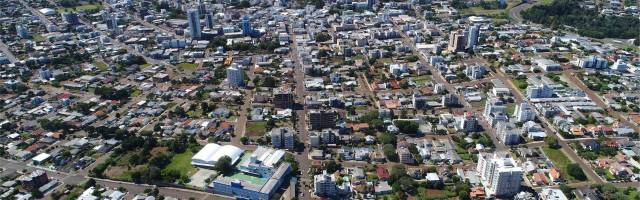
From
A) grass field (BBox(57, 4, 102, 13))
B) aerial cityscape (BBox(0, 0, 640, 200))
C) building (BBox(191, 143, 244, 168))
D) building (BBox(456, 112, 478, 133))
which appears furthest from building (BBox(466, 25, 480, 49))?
grass field (BBox(57, 4, 102, 13))

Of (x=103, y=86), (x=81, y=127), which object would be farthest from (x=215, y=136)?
(x=103, y=86)

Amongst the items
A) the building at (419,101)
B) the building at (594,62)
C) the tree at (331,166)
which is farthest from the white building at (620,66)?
the tree at (331,166)

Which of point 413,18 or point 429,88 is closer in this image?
point 429,88

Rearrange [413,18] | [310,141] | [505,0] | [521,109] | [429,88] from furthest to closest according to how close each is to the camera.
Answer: [505,0], [413,18], [429,88], [521,109], [310,141]

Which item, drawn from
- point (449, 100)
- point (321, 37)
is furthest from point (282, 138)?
point (321, 37)

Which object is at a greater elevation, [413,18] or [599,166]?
[413,18]

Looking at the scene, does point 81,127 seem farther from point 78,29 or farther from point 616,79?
point 616,79
